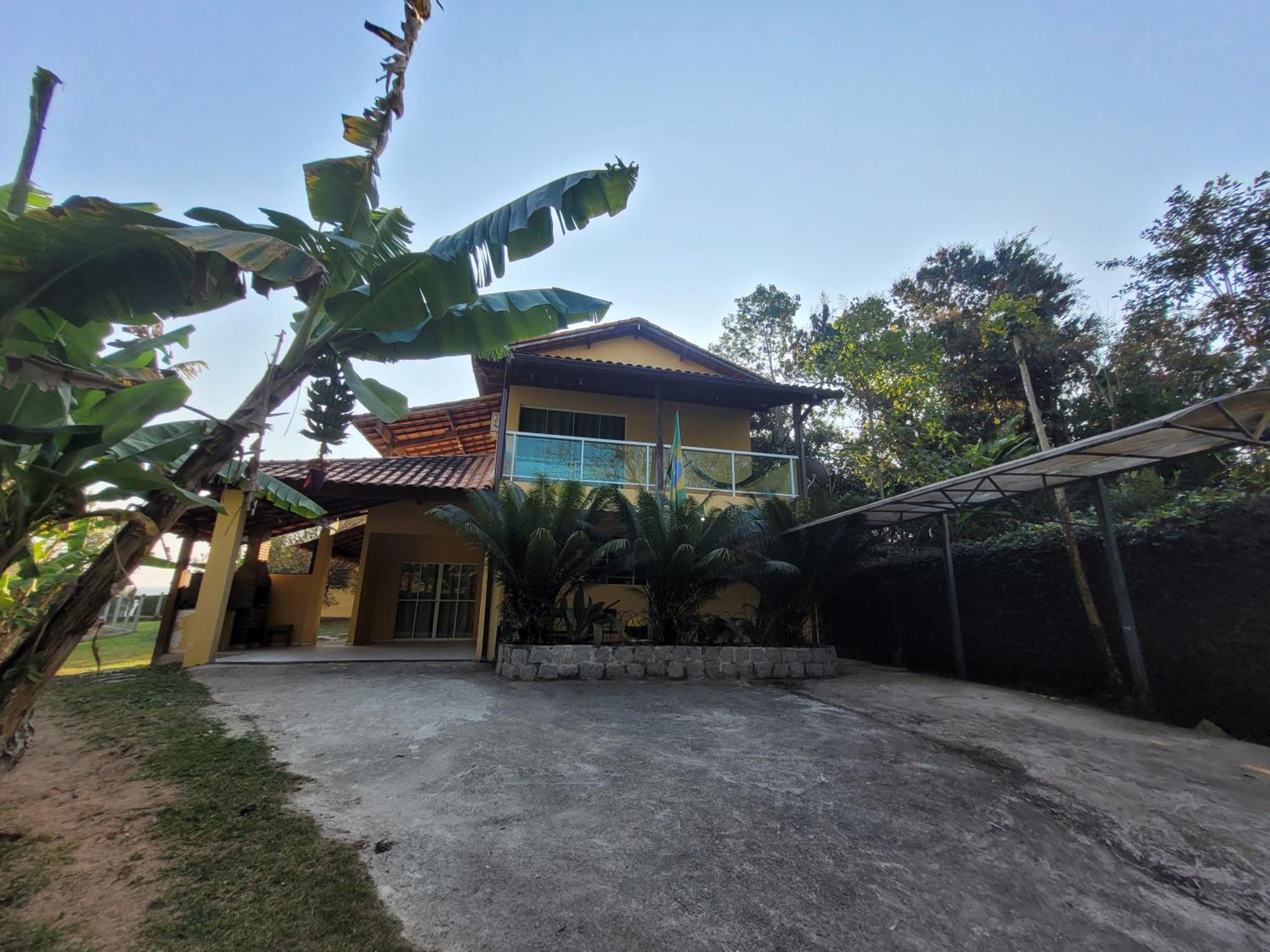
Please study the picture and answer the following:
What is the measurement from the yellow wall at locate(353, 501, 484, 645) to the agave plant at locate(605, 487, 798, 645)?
467 centimetres

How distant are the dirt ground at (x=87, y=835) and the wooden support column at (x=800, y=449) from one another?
10179 mm

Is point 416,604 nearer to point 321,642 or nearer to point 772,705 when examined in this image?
point 321,642

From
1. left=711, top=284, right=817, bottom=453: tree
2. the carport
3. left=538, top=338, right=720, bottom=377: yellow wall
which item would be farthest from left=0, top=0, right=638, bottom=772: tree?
left=711, top=284, right=817, bottom=453: tree

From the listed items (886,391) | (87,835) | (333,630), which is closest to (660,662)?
(87,835)

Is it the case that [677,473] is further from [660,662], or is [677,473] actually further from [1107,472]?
[1107,472]

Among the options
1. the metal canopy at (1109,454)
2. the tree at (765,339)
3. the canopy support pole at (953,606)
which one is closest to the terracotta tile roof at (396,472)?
the metal canopy at (1109,454)

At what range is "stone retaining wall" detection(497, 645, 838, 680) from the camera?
310 inches

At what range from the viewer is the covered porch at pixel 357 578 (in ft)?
29.0

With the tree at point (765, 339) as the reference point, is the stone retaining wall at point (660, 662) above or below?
below

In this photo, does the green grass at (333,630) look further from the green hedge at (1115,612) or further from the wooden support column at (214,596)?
the green hedge at (1115,612)

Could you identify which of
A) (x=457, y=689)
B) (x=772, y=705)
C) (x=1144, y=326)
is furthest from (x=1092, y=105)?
(x=457, y=689)

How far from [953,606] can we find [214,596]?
12254 millimetres

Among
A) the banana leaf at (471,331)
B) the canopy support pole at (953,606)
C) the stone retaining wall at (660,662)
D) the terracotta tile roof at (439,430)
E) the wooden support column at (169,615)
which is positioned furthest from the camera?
the terracotta tile roof at (439,430)

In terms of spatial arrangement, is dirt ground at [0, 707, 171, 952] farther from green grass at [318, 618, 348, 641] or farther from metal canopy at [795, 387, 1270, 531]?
green grass at [318, 618, 348, 641]
